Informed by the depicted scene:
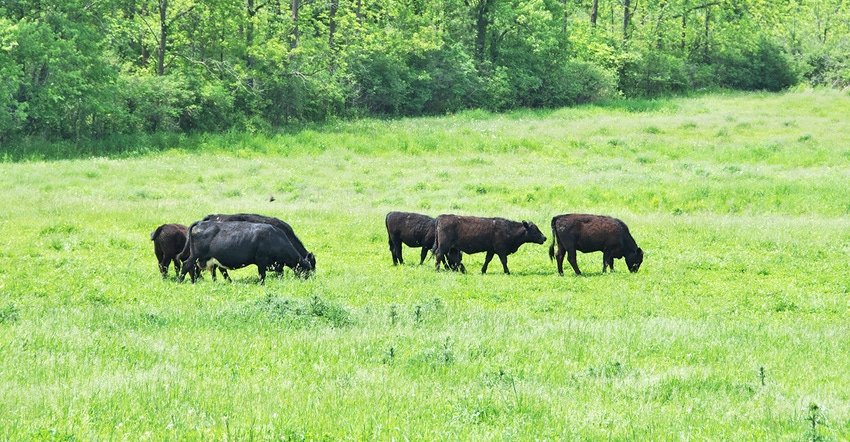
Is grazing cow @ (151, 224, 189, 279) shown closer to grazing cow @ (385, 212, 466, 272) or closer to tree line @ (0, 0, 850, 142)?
grazing cow @ (385, 212, 466, 272)

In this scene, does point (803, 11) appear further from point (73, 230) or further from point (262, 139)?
point (73, 230)

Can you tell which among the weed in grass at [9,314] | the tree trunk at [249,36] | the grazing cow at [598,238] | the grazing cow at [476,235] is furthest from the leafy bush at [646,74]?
the weed in grass at [9,314]

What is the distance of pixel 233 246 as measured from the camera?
52.5 feet

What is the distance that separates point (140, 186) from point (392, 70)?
26.0 meters

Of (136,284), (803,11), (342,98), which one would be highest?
(803,11)

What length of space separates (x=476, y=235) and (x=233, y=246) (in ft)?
18.4

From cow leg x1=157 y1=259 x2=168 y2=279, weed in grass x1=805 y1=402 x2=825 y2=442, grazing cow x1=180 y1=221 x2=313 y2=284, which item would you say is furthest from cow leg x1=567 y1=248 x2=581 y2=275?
weed in grass x1=805 y1=402 x2=825 y2=442

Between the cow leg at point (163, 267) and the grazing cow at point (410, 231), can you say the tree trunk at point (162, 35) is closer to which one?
the grazing cow at point (410, 231)

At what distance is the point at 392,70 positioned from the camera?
53969 mm

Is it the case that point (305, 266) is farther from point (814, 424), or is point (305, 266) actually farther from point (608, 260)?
point (814, 424)

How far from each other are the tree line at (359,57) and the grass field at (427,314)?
521cm

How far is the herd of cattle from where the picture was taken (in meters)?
16.1

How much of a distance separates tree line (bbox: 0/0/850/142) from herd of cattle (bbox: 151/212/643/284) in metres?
21.9

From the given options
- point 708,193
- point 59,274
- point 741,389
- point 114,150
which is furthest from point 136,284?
point 114,150
